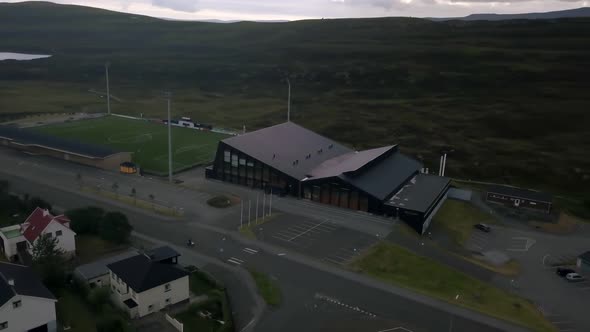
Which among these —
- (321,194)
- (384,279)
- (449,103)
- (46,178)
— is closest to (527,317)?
(384,279)

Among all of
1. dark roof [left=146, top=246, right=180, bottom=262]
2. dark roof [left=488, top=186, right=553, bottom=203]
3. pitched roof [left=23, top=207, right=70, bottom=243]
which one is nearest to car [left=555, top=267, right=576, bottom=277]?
dark roof [left=488, top=186, right=553, bottom=203]

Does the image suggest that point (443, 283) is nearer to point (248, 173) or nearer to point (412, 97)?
point (248, 173)

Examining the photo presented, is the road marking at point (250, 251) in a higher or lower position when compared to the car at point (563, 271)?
higher

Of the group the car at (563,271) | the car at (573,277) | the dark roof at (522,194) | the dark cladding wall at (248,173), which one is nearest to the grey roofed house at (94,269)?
the dark cladding wall at (248,173)

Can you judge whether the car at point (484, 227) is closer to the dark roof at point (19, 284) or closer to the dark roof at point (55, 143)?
the dark roof at point (19, 284)

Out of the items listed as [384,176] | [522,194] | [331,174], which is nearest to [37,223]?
[331,174]

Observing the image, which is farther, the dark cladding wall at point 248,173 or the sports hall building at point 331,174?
the dark cladding wall at point 248,173
